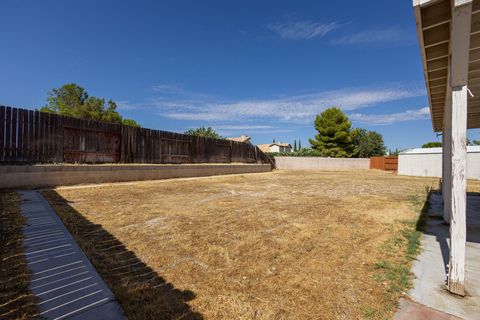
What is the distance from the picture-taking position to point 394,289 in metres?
2.47

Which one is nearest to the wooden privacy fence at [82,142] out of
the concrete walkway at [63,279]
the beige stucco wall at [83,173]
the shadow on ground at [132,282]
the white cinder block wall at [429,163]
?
the beige stucco wall at [83,173]

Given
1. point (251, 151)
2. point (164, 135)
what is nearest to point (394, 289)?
point (164, 135)

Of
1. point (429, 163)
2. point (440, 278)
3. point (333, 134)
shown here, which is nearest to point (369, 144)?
point (333, 134)

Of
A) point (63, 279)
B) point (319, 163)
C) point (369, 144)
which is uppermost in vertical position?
point (369, 144)

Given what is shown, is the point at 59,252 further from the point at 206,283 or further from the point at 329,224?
the point at 329,224

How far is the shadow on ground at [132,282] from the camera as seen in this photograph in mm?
2047

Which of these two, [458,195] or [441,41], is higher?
[441,41]

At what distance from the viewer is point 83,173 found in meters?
9.32

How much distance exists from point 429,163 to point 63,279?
2373cm

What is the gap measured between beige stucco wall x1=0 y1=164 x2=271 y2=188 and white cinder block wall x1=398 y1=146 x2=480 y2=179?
1802cm

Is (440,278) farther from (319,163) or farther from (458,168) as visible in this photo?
(319,163)

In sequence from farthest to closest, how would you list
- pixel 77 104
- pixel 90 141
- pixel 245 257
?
pixel 77 104
pixel 90 141
pixel 245 257

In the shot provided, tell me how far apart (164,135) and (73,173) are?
567 cm

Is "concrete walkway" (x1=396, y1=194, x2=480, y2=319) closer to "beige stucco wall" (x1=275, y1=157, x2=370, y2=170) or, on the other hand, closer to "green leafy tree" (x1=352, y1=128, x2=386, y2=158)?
"beige stucco wall" (x1=275, y1=157, x2=370, y2=170)
